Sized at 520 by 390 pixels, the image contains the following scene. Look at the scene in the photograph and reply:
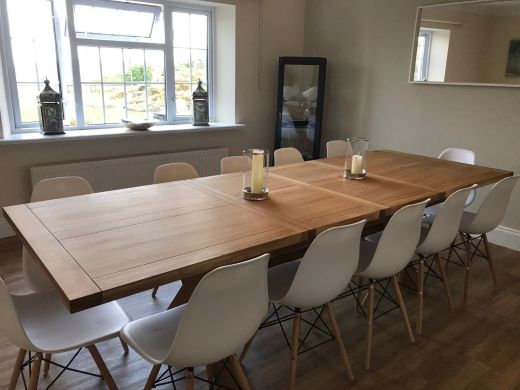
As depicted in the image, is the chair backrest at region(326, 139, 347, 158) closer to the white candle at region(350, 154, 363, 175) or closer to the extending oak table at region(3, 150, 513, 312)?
the extending oak table at region(3, 150, 513, 312)

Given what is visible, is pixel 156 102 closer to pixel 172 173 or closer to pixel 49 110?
pixel 49 110

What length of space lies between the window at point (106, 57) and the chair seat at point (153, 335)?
286cm

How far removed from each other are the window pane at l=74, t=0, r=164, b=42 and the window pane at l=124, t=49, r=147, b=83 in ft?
0.42

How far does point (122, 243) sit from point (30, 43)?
2913 mm

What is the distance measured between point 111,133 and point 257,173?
85.4 inches

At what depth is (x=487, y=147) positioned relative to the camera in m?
3.62

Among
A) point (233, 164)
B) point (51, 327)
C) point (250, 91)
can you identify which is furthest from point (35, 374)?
point (250, 91)

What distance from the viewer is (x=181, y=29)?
440cm

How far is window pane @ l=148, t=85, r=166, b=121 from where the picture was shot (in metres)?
4.35

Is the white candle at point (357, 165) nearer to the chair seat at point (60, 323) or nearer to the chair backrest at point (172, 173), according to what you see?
the chair backrest at point (172, 173)

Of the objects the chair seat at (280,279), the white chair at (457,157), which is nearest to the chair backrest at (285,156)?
the white chair at (457,157)

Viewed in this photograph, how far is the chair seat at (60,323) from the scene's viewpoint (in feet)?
4.98

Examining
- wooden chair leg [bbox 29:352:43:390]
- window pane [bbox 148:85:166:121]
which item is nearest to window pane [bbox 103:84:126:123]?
window pane [bbox 148:85:166:121]

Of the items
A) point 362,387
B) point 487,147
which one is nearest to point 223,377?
point 362,387
